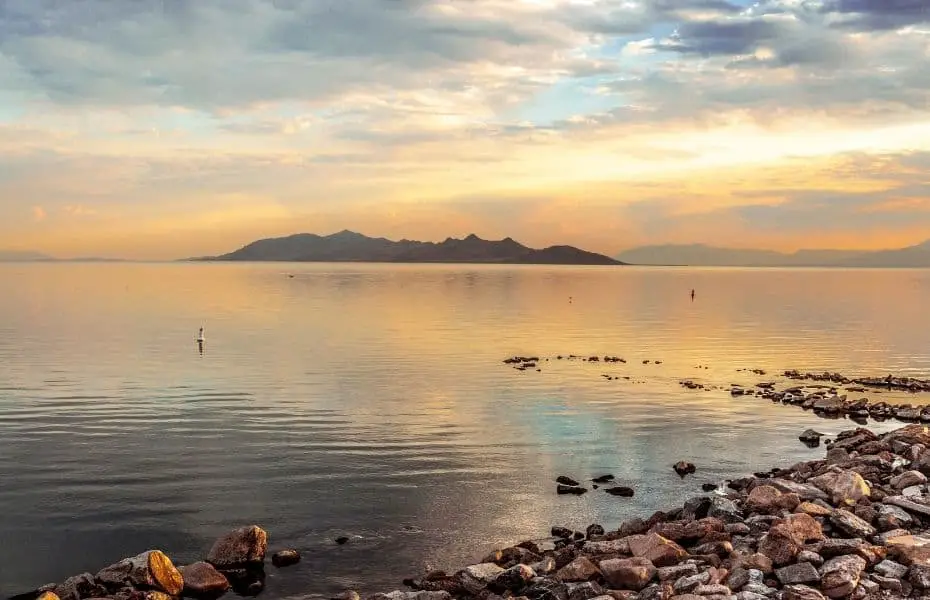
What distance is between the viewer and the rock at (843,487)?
898 inches

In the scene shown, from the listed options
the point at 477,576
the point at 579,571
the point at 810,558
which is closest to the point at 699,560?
the point at 810,558

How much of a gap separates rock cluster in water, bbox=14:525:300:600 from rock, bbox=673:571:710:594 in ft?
34.5

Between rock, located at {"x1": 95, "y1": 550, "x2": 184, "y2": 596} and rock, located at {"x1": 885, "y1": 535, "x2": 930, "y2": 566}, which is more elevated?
rock, located at {"x1": 885, "y1": 535, "x2": 930, "y2": 566}

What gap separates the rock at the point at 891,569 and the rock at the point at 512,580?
25.6 ft

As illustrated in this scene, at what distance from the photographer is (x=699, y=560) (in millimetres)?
18438

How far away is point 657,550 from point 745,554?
6.73 ft

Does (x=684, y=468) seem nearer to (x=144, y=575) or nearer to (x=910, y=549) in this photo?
(x=910, y=549)

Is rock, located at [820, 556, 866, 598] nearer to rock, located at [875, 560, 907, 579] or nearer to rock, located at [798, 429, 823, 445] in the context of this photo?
rock, located at [875, 560, 907, 579]

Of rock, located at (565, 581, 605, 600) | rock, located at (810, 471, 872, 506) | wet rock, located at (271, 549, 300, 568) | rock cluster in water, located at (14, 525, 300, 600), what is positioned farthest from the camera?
rock, located at (810, 471, 872, 506)

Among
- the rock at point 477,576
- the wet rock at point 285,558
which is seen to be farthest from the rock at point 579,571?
the wet rock at point 285,558

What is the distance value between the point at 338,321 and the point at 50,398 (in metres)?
54.1

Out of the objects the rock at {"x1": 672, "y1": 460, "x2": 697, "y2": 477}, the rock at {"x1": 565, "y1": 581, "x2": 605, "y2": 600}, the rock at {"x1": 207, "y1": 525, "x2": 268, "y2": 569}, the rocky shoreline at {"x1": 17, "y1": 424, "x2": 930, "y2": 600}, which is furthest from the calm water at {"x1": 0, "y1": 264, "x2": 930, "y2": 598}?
the rock at {"x1": 565, "y1": 581, "x2": 605, "y2": 600}

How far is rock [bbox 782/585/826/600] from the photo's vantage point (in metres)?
15.9

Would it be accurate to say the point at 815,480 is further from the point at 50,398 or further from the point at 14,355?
the point at 14,355
